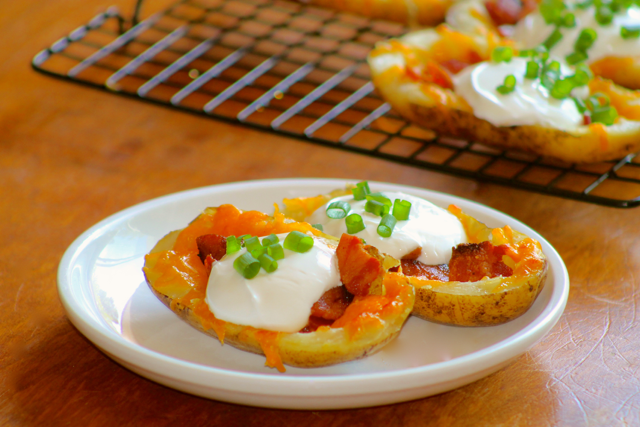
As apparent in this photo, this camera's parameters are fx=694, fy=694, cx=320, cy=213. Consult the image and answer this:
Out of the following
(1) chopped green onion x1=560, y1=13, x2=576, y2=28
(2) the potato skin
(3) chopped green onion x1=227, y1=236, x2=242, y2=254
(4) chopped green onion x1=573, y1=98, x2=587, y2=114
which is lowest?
(4) chopped green onion x1=573, y1=98, x2=587, y2=114

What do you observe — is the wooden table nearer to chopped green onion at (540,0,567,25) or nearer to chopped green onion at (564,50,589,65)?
chopped green onion at (564,50,589,65)

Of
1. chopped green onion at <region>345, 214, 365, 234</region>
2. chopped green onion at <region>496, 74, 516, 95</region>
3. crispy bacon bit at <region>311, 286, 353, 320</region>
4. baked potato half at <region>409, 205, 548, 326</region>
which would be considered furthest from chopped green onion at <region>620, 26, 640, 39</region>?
crispy bacon bit at <region>311, 286, 353, 320</region>

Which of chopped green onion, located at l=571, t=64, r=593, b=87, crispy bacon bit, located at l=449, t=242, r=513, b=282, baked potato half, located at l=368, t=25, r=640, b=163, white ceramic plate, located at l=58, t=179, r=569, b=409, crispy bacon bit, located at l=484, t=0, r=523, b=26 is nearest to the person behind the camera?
white ceramic plate, located at l=58, t=179, r=569, b=409

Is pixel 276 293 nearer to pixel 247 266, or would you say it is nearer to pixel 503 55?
pixel 247 266

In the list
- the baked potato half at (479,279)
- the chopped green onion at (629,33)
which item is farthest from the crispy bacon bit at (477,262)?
the chopped green onion at (629,33)

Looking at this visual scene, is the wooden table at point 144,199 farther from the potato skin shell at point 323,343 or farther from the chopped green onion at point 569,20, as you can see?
the chopped green onion at point 569,20

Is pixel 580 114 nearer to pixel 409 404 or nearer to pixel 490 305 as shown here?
pixel 490 305

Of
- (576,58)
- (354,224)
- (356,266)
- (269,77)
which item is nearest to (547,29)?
(576,58)

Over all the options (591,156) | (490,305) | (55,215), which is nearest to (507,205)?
(591,156)
